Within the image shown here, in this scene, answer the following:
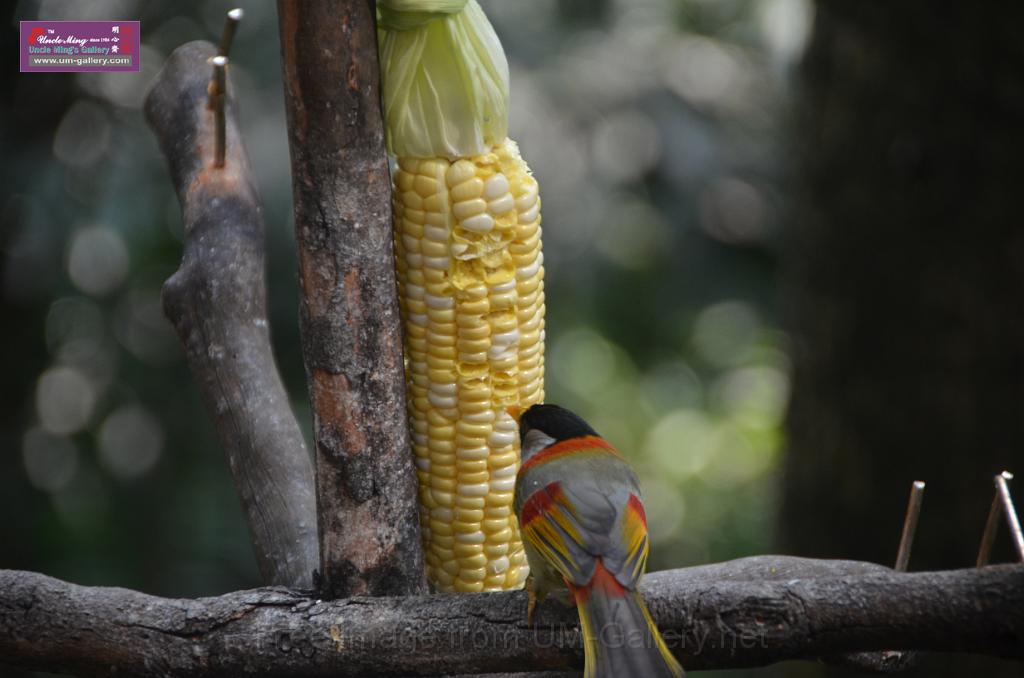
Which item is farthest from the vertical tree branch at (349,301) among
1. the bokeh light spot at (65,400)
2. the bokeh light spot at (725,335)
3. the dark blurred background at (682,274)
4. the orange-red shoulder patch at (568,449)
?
the bokeh light spot at (725,335)

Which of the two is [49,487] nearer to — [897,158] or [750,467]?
[897,158]

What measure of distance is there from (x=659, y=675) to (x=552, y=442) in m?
0.55

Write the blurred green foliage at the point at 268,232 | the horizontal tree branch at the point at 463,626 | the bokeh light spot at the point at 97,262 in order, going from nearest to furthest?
the horizontal tree branch at the point at 463,626 → the blurred green foliage at the point at 268,232 → the bokeh light spot at the point at 97,262

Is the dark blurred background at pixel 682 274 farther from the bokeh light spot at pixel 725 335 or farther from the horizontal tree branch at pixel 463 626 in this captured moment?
the horizontal tree branch at pixel 463 626

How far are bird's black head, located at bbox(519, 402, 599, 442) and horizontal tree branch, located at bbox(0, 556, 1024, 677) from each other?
0.36m

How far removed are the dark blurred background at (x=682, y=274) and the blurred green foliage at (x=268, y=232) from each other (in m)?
0.01

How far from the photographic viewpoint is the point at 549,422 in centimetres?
198

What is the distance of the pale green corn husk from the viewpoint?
188 cm

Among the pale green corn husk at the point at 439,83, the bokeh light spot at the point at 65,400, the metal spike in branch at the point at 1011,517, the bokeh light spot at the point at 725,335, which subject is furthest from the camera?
the bokeh light spot at the point at 725,335

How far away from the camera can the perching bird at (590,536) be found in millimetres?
1602

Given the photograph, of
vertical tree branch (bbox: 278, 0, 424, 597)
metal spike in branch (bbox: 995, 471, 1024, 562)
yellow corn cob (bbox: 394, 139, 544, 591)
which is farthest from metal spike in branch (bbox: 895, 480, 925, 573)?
vertical tree branch (bbox: 278, 0, 424, 597)

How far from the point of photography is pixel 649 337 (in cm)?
580

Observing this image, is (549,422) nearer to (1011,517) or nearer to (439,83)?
(439,83)

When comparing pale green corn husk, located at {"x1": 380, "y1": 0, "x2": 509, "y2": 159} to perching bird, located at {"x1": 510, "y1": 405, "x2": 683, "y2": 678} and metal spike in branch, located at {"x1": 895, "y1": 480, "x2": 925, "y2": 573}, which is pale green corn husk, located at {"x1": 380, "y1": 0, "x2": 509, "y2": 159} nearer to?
perching bird, located at {"x1": 510, "y1": 405, "x2": 683, "y2": 678}
